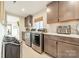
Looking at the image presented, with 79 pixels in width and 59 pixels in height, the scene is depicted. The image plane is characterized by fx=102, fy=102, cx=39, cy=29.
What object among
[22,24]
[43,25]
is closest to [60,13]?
[43,25]

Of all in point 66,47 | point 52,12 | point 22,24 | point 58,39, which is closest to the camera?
point 66,47

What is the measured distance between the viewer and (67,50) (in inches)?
110

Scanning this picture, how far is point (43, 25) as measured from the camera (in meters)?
5.79

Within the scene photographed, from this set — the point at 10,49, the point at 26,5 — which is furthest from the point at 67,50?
the point at 26,5

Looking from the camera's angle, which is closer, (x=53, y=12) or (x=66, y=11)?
(x=66, y=11)

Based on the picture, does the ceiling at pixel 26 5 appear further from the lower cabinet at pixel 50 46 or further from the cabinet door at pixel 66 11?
the lower cabinet at pixel 50 46

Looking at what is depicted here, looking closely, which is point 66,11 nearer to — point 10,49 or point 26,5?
point 10,49

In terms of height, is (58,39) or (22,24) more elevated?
(22,24)

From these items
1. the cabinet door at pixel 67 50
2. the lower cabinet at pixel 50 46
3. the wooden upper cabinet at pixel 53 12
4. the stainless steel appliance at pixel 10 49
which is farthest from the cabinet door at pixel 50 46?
the stainless steel appliance at pixel 10 49

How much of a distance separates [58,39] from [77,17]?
2.96ft

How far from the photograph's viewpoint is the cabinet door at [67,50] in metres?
2.51

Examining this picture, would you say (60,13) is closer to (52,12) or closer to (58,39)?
(52,12)

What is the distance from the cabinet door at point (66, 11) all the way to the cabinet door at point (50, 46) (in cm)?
90

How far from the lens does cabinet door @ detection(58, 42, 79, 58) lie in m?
2.51
